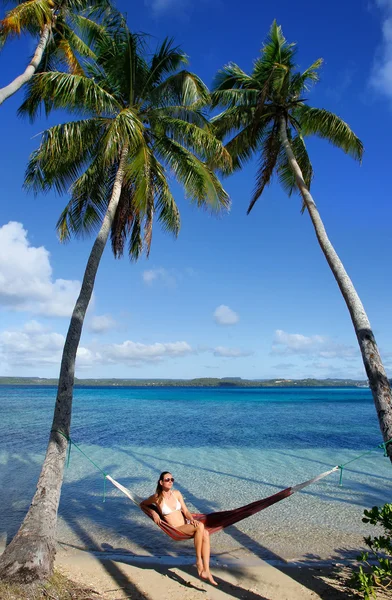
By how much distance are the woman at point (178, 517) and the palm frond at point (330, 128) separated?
609cm

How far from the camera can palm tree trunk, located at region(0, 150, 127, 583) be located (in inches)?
137

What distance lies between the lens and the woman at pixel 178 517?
405 cm

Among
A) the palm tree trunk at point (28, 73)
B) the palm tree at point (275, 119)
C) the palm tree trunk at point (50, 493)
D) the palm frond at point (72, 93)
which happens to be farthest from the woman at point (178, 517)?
the palm frond at point (72, 93)

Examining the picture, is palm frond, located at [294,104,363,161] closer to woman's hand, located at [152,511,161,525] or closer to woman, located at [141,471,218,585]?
woman, located at [141,471,218,585]

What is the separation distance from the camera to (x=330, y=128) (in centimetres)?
715

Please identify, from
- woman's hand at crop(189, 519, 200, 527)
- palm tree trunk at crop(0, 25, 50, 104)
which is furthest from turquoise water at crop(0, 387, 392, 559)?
palm tree trunk at crop(0, 25, 50, 104)

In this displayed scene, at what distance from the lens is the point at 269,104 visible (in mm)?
7340

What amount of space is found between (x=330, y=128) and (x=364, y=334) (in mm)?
4262

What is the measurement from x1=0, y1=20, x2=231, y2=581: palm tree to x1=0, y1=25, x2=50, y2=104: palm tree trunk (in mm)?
198

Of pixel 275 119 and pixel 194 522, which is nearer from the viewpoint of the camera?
pixel 194 522

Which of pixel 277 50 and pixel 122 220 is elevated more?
pixel 277 50

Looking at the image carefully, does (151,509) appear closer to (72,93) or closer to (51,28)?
(72,93)

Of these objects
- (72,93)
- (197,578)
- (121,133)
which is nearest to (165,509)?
(197,578)

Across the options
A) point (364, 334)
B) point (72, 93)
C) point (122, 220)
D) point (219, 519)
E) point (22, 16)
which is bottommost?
point (219, 519)
